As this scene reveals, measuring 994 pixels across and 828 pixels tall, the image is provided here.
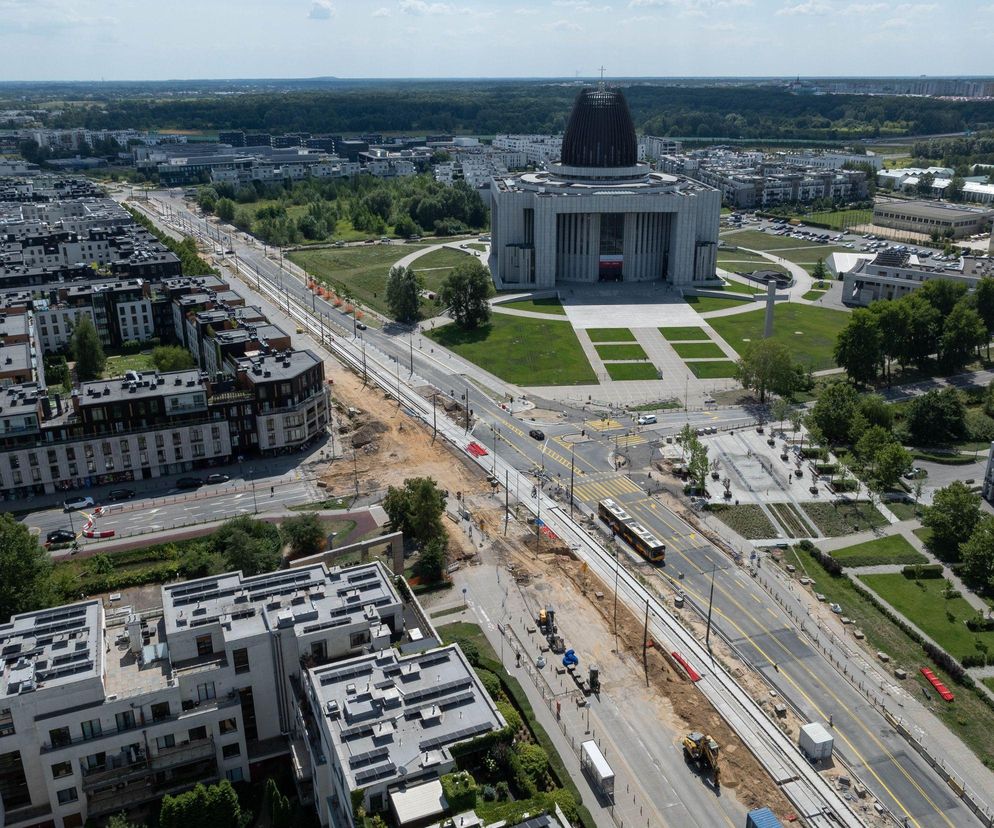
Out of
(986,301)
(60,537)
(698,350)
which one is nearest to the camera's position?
(60,537)

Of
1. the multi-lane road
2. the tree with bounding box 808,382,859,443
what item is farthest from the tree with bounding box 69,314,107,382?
the tree with bounding box 808,382,859,443

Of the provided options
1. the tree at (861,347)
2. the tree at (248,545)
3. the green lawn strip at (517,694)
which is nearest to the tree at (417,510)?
the tree at (248,545)

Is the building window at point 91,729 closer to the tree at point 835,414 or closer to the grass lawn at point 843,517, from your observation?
the grass lawn at point 843,517

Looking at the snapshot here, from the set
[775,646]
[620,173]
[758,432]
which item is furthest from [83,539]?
[620,173]

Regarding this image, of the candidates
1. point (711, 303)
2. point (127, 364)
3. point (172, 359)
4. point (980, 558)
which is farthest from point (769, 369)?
point (127, 364)

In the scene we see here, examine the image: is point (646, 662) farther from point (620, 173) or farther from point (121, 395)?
point (620, 173)

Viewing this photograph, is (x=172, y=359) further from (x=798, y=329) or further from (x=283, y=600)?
(x=798, y=329)

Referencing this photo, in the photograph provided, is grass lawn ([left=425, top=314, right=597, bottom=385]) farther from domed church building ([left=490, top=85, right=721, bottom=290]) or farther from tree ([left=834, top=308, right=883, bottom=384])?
tree ([left=834, top=308, right=883, bottom=384])
